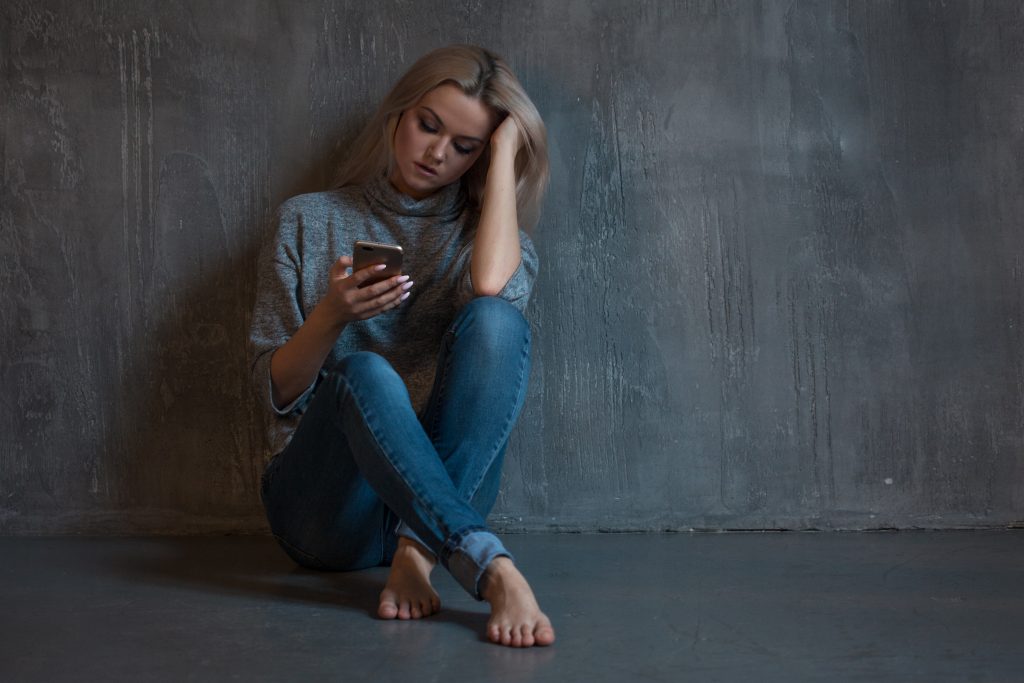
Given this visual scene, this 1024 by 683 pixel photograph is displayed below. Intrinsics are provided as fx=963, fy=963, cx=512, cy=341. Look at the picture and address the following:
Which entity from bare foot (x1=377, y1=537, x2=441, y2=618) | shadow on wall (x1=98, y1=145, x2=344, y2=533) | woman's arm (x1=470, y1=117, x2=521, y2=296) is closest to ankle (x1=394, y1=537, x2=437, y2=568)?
bare foot (x1=377, y1=537, x2=441, y2=618)

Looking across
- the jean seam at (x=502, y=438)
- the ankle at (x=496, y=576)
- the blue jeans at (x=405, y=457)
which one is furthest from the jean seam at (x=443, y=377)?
the ankle at (x=496, y=576)

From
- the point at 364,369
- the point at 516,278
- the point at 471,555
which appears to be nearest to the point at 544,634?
the point at 471,555

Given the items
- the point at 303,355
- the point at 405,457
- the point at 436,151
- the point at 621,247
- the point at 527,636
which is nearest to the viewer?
the point at 527,636

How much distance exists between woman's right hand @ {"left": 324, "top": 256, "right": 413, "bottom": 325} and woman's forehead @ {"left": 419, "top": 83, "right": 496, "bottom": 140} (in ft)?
1.39

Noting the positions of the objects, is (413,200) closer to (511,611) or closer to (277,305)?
(277,305)

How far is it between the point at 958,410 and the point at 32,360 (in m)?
2.23

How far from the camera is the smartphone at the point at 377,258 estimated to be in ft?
5.54

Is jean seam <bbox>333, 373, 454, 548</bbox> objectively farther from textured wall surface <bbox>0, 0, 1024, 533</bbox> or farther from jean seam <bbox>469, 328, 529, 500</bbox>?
textured wall surface <bbox>0, 0, 1024, 533</bbox>

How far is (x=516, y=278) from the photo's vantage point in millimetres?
2000

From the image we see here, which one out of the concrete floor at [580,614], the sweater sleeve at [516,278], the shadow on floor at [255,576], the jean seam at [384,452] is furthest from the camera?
the sweater sleeve at [516,278]

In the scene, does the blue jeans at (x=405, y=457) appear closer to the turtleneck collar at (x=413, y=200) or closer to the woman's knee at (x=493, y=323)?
the woman's knee at (x=493, y=323)

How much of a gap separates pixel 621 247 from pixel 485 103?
1.70ft

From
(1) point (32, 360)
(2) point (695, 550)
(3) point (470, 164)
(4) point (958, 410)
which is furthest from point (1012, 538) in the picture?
(1) point (32, 360)

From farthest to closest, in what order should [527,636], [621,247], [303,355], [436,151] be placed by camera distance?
[621,247] → [436,151] → [303,355] → [527,636]
